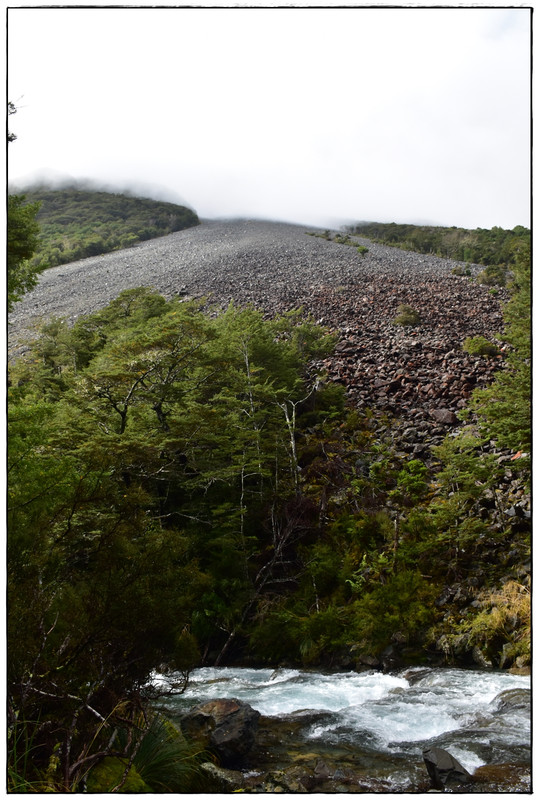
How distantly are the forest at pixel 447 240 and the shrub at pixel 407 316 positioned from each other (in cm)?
122

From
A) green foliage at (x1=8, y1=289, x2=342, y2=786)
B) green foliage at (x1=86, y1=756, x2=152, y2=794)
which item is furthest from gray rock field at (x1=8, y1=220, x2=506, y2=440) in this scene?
green foliage at (x1=86, y1=756, x2=152, y2=794)

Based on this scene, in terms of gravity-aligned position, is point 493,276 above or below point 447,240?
below

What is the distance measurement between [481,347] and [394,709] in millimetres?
6225

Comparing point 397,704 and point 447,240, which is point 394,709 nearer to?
point 397,704

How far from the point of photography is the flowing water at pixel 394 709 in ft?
15.2

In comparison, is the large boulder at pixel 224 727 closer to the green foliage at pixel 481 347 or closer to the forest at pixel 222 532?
the forest at pixel 222 532

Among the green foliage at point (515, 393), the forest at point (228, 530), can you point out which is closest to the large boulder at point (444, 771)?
the forest at point (228, 530)

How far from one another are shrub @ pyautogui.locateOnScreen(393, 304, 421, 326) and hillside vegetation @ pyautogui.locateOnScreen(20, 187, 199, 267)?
17.5 ft

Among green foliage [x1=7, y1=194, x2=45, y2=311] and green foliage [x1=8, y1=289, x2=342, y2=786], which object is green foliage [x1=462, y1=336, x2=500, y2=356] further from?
green foliage [x1=7, y1=194, x2=45, y2=311]

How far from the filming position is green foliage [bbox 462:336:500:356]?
971 centimetres

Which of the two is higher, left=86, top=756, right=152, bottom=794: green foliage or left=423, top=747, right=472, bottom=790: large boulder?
left=86, top=756, right=152, bottom=794: green foliage

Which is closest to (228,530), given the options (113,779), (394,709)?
(394,709)

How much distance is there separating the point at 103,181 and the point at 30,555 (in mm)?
6012

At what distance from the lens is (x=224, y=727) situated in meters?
4.86
